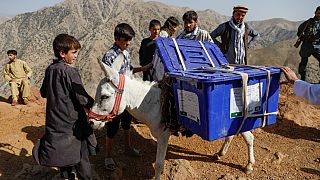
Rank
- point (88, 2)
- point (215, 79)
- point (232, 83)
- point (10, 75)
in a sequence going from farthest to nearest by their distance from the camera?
1. point (88, 2)
2. point (10, 75)
3. point (232, 83)
4. point (215, 79)

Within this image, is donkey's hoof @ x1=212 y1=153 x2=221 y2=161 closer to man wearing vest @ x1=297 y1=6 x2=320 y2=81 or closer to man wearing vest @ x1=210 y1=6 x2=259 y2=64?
man wearing vest @ x1=210 y1=6 x2=259 y2=64

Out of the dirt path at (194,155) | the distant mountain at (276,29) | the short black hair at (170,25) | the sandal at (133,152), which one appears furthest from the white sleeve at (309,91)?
the distant mountain at (276,29)

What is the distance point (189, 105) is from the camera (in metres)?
3.15

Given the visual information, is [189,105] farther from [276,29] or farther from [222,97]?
[276,29]

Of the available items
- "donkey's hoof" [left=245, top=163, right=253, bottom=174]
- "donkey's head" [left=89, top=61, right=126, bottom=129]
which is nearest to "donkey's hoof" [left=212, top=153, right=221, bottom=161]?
"donkey's hoof" [left=245, top=163, right=253, bottom=174]

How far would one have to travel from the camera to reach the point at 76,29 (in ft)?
213

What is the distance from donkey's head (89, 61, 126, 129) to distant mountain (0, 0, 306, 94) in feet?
116

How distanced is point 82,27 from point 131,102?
66.6 meters

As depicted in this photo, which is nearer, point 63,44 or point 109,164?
point 63,44

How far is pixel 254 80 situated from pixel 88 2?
8214 cm

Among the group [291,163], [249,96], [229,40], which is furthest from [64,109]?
[291,163]

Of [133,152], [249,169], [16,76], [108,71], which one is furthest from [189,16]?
[16,76]

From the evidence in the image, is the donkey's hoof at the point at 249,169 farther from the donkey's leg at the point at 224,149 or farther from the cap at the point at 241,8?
the cap at the point at 241,8

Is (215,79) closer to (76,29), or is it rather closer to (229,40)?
(229,40)
